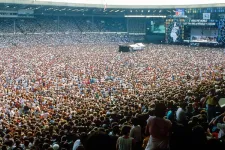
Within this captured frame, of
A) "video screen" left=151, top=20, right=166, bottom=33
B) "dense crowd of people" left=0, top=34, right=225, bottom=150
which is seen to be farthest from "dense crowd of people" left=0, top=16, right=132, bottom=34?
"dense crowd of people" left=0, top=34, right=225, bottom=150

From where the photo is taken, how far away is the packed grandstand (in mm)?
5785

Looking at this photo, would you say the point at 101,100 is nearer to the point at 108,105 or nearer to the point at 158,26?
the point at 108,105

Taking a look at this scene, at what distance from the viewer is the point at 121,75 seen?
84.7ft

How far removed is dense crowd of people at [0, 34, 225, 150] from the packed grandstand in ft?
0.06

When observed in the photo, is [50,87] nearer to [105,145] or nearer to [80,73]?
[80,73]

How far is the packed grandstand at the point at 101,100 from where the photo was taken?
5785mm

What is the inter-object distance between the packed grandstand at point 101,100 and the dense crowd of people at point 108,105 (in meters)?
0.02

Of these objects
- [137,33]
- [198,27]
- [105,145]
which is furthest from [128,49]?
[105,145]

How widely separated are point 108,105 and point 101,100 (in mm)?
2083

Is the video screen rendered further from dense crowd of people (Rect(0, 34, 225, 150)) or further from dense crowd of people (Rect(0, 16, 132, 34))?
dense crowd of people (Rect(0, 34, 225, 150))

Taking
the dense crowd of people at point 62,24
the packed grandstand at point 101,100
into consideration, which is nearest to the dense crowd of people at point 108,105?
the packed grandstand at point 101,100

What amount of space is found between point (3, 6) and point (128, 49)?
2679cm

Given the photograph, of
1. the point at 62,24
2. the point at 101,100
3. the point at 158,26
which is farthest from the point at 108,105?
the point at 62,24

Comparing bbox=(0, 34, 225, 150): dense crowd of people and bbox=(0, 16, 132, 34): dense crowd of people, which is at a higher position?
bbox=(0, 16, 132, 34): dense crowd of people
